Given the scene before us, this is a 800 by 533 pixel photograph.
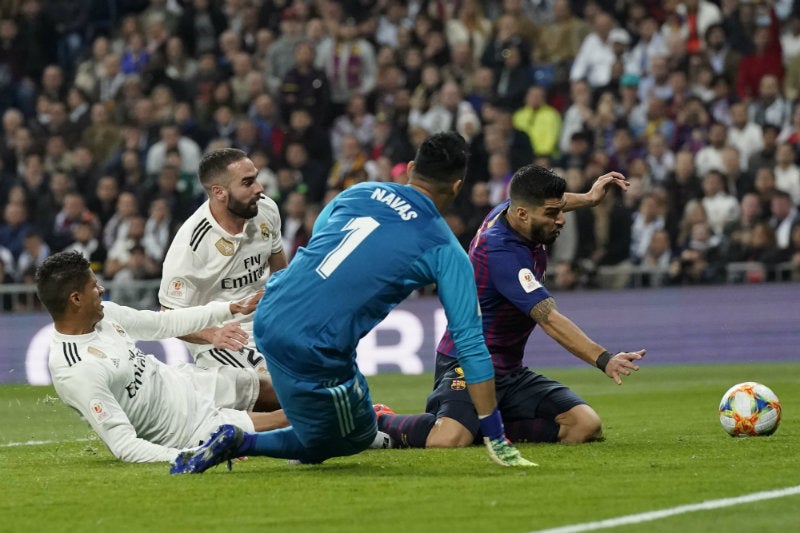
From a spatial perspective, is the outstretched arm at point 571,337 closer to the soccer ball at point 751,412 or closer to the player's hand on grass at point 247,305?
the soccer ball at point 751,412

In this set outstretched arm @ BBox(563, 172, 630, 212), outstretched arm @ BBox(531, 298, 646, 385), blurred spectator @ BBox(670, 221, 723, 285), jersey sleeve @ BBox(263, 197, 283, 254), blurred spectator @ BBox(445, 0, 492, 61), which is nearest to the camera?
outstretched arm @ BBox(531, 298, 646, 385)

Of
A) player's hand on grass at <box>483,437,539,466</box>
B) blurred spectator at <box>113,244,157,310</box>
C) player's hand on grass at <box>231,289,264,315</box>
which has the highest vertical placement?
player's hand on grass at <box>231,289,264,315</box>

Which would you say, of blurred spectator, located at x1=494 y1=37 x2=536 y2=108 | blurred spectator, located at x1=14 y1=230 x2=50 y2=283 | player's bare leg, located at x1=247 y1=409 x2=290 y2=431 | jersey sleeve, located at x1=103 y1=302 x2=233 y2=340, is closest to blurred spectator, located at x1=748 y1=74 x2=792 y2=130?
blurred spectator, located at x1=494 y1=37 x2=536 y2=108

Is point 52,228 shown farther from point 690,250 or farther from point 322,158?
point 690,250

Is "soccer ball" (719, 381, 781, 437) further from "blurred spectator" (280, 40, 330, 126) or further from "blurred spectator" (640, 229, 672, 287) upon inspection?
"blurred spectator" (280, 40, 330, 126)

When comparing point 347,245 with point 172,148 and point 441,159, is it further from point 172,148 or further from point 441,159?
point 172,148

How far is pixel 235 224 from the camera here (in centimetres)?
1048

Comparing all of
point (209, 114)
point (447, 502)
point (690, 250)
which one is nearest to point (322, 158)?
point (209, 114)

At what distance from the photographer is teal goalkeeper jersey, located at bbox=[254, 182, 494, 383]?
25.2 feet

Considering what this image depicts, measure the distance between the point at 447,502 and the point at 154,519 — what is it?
134cm

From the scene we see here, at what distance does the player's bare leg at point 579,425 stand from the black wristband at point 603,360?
83 cm

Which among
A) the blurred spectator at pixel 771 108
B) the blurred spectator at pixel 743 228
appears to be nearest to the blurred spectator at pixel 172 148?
the blurred spectator at pixel 743 228

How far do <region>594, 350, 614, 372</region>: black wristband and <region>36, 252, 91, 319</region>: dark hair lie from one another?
10.2 ft

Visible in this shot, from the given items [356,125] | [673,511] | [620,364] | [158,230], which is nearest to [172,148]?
[158,230]
